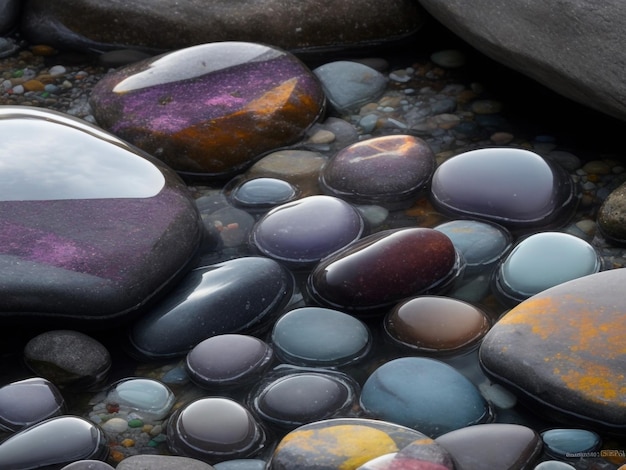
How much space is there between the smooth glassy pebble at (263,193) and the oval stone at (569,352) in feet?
2.77

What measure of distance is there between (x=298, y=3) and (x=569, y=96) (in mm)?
1081

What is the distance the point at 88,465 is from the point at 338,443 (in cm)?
46

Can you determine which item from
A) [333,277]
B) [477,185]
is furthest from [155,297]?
[477,185]

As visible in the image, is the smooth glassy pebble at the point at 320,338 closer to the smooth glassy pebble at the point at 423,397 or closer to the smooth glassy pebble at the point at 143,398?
the smooth glassy pebble at the point at 423,397

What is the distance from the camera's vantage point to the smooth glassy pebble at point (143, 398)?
186 centimetres

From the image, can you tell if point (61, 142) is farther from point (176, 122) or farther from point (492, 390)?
point (492, 390)

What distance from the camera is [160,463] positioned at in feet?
5.30

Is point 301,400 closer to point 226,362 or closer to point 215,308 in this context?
point 226,362

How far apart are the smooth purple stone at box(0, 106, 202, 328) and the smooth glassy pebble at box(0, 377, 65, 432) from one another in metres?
0.22

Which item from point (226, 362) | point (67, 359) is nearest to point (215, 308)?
point (226, 362)

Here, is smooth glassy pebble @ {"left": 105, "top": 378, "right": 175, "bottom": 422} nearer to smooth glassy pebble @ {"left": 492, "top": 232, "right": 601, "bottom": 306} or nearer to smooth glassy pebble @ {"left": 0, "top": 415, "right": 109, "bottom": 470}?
smooth glassy pebble @ {"left": 0, "top": 415, "right": 109, "bottom": 470}

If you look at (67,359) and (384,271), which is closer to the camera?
(67,359)

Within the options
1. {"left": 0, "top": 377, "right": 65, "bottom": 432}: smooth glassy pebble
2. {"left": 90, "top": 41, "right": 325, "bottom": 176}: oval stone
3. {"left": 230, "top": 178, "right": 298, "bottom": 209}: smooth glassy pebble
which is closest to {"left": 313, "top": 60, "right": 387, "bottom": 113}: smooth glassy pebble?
{"left": 90, "top": 41, "right": 325, "bottom": 176}: oval stone

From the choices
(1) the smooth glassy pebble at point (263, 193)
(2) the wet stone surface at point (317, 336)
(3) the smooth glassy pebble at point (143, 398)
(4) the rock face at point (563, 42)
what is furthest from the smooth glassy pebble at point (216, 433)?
(4) the rock face at point (563, 42)
